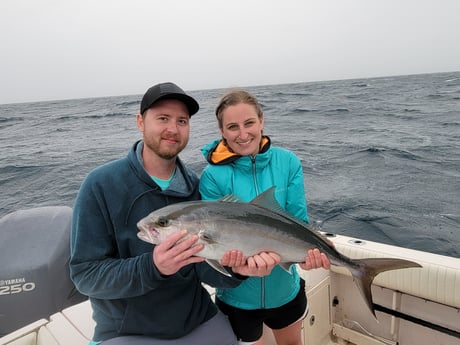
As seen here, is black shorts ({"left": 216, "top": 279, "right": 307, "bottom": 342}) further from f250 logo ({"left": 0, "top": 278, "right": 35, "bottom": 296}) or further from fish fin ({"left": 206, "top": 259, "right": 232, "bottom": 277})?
f250 logo ({"left": 0, "top": 278, "right": 35, "bottom": 296})

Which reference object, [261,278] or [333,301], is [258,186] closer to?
[261,278]

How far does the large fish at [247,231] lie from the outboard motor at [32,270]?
237 cm

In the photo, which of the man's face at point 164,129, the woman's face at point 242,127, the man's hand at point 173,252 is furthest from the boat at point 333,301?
the woman's face at point 242,127

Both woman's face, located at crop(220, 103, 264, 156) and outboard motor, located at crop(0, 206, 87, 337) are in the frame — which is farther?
outboard motor, located at crop(0, 206, 87, 337)

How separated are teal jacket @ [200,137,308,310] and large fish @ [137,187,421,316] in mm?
A: 390

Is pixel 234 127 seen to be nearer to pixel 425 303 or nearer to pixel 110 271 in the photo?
pixel 110 271

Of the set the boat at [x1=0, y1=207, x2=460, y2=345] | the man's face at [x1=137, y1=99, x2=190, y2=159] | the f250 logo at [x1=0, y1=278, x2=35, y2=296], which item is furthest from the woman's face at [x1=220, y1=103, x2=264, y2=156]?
the f250 logo at [x1=0, y1=278, x2=35, y2=296]

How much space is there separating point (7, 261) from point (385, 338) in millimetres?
4457

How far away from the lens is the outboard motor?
12.3ft

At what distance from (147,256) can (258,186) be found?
1.19 meters

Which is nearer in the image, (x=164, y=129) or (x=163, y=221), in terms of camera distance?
(x=163, y=221)

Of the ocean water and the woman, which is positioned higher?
the woman

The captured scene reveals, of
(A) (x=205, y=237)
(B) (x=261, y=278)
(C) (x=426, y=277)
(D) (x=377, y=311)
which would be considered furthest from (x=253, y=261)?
(D) (x=377, y=311)

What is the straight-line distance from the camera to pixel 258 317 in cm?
290
